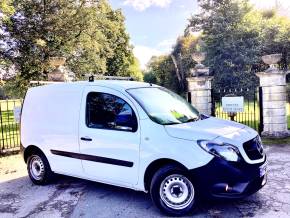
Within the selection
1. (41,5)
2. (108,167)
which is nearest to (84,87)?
(108,167)

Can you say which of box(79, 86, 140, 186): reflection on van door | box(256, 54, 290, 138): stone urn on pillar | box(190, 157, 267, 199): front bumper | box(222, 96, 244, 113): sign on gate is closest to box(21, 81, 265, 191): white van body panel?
box(79, 86, 140, 186): reflection on van door

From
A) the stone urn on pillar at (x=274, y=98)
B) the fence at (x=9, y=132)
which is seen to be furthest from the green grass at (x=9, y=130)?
the stone urn on pillar at (x=274, y=98)

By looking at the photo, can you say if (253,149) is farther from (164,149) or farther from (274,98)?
(274,98)

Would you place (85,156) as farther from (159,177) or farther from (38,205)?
(159,177)

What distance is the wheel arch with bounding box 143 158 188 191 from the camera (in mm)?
4492

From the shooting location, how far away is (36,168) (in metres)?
6.45

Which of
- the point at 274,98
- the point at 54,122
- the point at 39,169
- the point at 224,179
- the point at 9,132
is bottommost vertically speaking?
the point at 39,169

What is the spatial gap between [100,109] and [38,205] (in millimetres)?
1838

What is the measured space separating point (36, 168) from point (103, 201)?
192 cm

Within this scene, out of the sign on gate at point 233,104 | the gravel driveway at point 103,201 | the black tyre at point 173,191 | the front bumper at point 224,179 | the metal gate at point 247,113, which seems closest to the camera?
the front bumper at point 224,179

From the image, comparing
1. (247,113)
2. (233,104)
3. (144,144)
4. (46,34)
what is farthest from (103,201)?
(46,34)

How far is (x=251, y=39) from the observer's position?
26.0 metres

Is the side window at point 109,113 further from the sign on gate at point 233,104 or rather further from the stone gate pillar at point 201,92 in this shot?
the stone gate pillar at point 201,92

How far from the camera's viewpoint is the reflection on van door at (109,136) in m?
4.82
